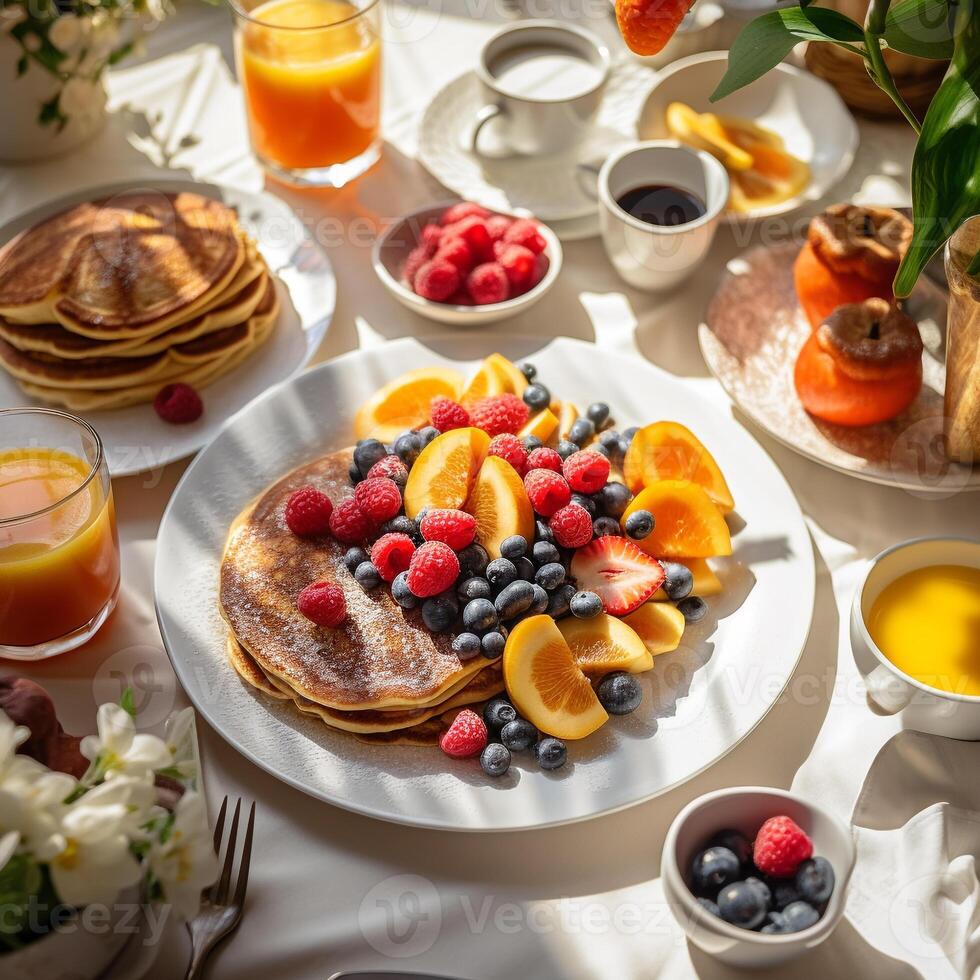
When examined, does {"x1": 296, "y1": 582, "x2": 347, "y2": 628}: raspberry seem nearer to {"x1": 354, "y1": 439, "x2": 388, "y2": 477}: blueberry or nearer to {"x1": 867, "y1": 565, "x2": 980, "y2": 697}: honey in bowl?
{"x1": 354, "y1": 439, "x2": 388, "y2": 477}: blueberry

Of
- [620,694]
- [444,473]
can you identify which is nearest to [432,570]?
[444,473]

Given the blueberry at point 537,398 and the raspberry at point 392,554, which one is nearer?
the raspberry at point 392,554

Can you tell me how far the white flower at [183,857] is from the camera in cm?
87

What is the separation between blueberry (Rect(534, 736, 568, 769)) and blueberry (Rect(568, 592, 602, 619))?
0.51ft

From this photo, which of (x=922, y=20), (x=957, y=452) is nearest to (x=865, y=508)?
(x=957, y=452)

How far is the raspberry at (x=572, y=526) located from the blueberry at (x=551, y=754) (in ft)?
0.82

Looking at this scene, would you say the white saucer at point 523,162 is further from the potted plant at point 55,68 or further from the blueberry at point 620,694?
the blueberry at point 620,694

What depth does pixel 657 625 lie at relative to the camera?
1291 mm

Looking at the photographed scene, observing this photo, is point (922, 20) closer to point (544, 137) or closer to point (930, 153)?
point (930, 153)

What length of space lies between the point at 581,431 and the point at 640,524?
0.64ft

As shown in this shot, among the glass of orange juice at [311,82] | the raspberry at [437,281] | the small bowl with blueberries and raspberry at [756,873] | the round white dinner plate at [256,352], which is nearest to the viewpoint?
the small bowl with blueberries and raspberry at [756,873]

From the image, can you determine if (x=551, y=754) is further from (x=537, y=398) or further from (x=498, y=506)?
(x=537, y=398)

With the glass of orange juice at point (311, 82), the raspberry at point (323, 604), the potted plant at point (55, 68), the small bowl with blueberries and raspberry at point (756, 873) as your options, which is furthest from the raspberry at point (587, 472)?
the potted plant at point (55, 68)

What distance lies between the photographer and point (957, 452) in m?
1.48
